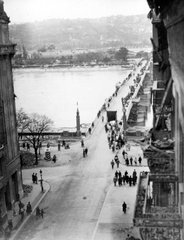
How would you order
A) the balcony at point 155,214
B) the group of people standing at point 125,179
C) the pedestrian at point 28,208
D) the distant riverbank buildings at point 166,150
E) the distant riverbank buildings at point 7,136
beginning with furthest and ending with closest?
the group of people standing at point 125,179, the pedestrian at point 28,208, the distant riverbank buildings at point 7,136, the balcony at point 155,214, the distant riverbank buildings at point 166,150

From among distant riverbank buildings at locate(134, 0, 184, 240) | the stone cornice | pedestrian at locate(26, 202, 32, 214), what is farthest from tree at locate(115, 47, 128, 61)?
distant riverbank buildings at locate(134, 0, 184, 240)

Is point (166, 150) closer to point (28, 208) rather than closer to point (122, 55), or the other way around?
point (28, 208)

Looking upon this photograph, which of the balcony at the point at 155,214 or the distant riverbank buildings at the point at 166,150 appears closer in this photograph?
the distant riverbank buildings at the point at 166,150

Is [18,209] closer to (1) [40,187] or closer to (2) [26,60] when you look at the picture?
(1) [40,187]

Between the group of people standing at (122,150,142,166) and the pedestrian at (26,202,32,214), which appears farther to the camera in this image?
the group of people standing at (122,150,142,166)

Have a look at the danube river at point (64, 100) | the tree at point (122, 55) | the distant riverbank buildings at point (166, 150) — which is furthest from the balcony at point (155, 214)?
the tree at point (122, 55)

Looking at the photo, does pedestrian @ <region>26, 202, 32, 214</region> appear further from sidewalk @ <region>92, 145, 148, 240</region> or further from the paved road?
sidewalk @ <region>92, 145, 148, 240</region>

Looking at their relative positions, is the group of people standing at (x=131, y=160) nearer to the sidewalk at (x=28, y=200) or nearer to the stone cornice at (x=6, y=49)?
the sidewalk at (x=28, y=200)
